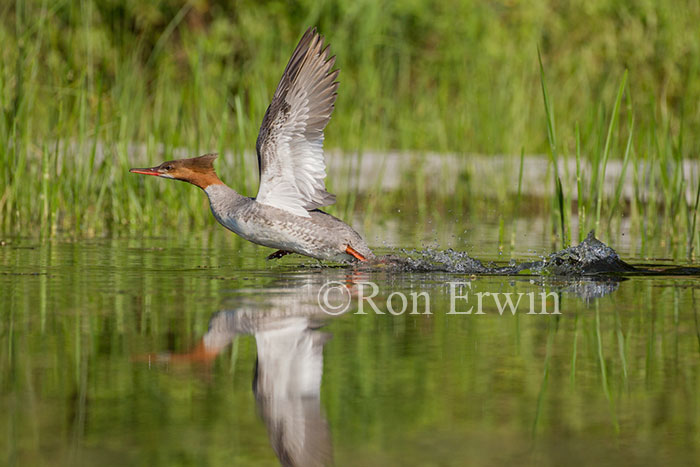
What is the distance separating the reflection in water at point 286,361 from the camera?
7.82 feet

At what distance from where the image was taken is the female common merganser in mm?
6082

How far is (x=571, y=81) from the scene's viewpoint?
12273 mm

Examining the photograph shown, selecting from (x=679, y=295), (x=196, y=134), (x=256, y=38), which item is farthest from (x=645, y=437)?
(x=256, y=38)

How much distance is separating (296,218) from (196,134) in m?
2.67

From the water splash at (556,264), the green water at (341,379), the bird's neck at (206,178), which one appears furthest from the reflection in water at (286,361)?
the bird's neck at (206,178)

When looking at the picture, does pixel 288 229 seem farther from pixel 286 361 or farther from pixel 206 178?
pixel 286 361

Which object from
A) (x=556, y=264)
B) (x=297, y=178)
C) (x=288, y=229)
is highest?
(x=297, y=178)

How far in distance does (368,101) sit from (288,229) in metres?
4.14

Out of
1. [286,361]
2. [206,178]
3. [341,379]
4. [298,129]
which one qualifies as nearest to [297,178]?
[298,129]

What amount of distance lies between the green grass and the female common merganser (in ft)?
4.50

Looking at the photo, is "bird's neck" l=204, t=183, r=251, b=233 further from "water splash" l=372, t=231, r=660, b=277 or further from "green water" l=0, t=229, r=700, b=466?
"green water" l=0, t=229, r=700, b=466

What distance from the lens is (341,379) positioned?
3016 mm

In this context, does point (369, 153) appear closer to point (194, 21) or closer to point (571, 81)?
point (571, 81)

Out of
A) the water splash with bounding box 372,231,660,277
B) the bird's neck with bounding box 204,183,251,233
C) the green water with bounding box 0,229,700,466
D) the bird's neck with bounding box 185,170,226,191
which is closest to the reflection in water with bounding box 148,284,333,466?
the green water with bounding box 0,229,700,466
